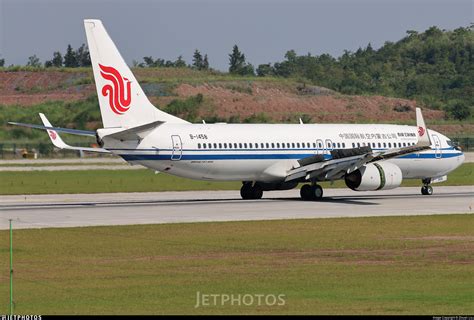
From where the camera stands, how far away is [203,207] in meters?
43.6

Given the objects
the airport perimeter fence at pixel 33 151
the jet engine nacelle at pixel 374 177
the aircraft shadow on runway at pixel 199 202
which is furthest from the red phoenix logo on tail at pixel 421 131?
the airport perimeter fence at pixel 33 151

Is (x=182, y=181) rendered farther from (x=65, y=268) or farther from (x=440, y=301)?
(x=440, y=301)

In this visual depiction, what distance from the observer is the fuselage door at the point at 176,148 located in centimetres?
4394

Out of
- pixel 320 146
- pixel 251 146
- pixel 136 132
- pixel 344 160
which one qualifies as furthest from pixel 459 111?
Result: pixel 136 132

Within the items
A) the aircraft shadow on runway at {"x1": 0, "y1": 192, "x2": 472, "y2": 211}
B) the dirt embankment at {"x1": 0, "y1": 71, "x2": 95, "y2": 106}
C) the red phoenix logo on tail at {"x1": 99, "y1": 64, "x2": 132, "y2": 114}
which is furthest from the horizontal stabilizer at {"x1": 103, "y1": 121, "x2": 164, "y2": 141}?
the dirt embankment at {"x1": 0, "y1": 71, "x2": 95, "y2": 106}

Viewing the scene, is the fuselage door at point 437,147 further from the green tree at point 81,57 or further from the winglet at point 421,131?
the green tree at point 81,57

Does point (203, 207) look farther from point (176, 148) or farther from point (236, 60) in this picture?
point (236, 60)

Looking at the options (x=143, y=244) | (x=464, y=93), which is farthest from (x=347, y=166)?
(x=464, y=93)

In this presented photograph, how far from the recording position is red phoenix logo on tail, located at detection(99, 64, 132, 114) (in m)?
42.9

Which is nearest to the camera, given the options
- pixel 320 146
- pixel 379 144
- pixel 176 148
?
pixel 176 148

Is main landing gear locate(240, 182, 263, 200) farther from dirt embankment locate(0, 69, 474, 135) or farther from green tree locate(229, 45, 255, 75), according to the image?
green tree locate(229, 45, 255, 75)

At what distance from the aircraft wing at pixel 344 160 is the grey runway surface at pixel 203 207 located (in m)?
1.19

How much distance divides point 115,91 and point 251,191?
8715 mm

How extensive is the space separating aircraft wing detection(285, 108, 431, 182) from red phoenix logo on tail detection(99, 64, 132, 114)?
8.40m
